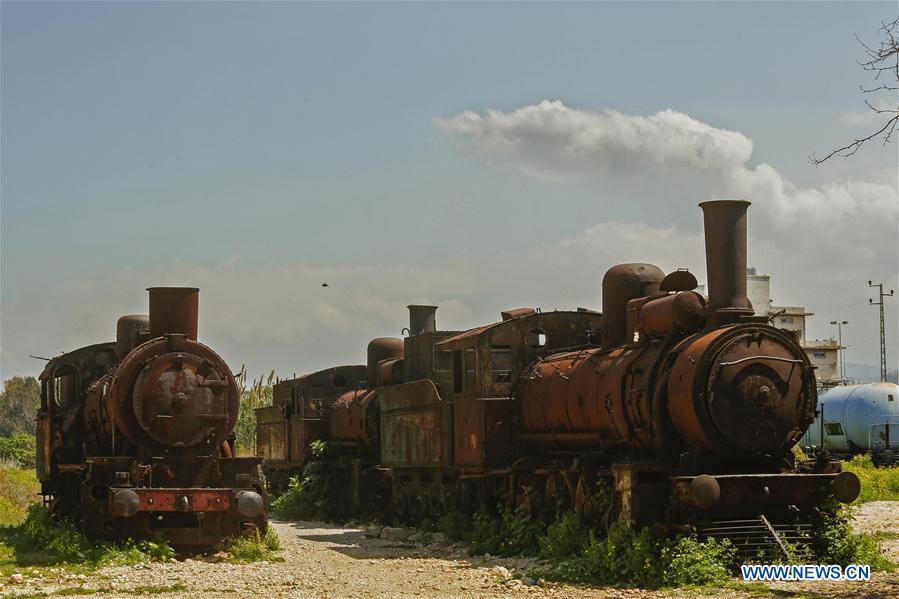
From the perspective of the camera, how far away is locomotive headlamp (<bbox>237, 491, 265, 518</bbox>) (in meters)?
16.0

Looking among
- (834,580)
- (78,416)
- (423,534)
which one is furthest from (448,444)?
(834,580)

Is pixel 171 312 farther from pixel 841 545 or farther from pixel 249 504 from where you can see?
pixel 841 545

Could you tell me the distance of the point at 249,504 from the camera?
16016 millimetres

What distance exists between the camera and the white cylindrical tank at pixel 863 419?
3906 centimetres

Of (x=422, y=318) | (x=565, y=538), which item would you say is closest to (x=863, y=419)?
(x=422, y=318)

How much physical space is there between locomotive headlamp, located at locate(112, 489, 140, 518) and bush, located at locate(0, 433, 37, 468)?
3457 centimetres

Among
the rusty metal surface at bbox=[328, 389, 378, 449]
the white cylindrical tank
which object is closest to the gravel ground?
the rusty metal surface at bbox=[328, 389, 378, 449]

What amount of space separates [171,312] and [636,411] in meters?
7.10

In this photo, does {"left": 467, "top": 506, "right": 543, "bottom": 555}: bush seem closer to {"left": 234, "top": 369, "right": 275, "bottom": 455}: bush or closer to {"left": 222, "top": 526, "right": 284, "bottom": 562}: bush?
{"left": 222, "top": 526, "right": 284, "bottom": 562}: bush

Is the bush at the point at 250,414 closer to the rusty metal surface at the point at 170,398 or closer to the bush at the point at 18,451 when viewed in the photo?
the bush at the point at 18,451

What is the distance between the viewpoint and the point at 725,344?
1355 centimetres

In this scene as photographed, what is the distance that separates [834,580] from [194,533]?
842cm

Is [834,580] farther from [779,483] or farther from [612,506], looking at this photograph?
[612,506]

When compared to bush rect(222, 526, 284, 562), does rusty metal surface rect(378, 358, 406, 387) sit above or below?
above
